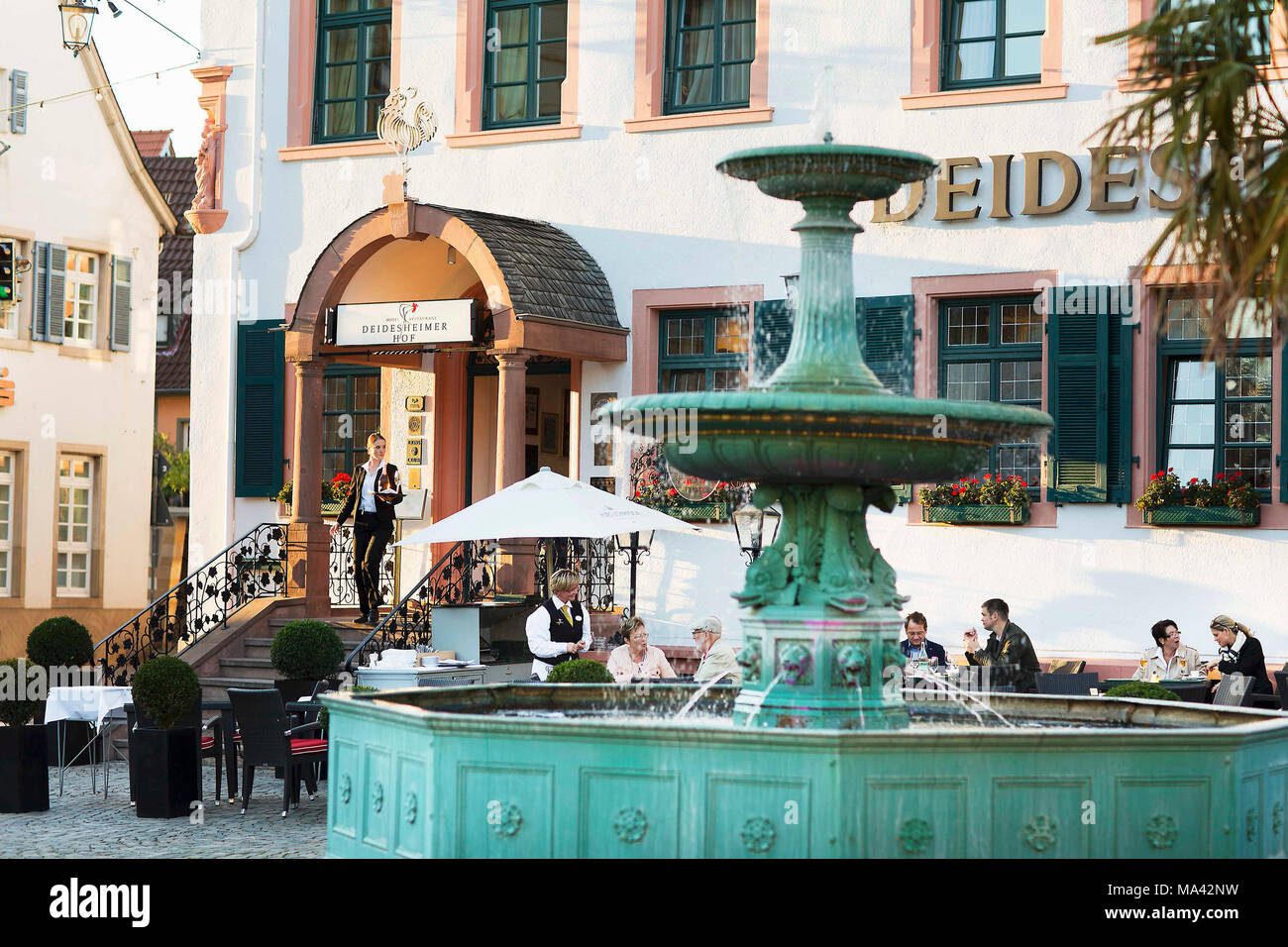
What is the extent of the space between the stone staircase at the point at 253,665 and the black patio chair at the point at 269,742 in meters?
4.30

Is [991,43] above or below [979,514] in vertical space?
above

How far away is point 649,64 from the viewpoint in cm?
1794

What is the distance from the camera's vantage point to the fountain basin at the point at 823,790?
6.74 metres

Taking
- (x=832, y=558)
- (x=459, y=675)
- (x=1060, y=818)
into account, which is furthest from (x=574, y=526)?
(x=1060, y=818)

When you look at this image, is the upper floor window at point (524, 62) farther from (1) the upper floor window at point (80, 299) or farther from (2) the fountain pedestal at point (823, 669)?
(2) the fountain pedestal at point (823, 669)

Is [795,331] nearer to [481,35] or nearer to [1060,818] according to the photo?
[1060,818]

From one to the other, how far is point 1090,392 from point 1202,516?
1.33 metres

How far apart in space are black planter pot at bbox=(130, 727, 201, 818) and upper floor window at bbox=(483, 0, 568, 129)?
8.10m

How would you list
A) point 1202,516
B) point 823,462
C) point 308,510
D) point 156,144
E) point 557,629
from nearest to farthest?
1. point 823,462
2. point 557,629
3. point 1202,516
4. point 308,510
5. point 156,144

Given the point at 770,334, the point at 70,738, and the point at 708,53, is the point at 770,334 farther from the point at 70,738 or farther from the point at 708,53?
the point at 70,738

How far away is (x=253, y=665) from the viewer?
680 inches

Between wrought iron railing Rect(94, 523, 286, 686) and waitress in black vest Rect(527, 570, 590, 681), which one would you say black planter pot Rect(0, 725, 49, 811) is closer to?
waitress in black vest Rect(527, 570, 590, 681)

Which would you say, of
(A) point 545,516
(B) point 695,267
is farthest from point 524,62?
(A) point 545,516
